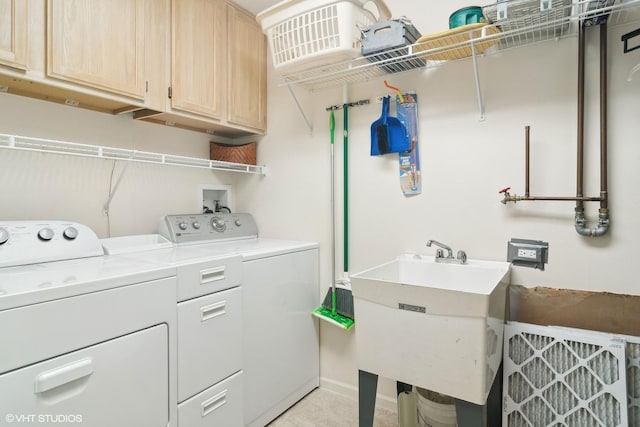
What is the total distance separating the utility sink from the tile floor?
0.73 meters

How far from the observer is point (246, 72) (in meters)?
2.33

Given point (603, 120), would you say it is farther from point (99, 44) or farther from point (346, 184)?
point (99, 44)

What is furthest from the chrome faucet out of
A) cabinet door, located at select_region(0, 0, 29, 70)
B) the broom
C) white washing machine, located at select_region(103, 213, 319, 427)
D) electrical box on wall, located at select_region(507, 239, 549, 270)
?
cabinet door, located at select_region(0, 0, 29, 70)

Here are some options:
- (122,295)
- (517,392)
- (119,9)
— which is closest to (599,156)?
(517,392)

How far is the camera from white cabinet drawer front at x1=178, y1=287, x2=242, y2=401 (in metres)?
1.43

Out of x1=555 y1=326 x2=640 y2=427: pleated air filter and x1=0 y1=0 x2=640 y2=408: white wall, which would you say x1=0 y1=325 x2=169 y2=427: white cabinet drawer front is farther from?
x1=555 y1=326 x2=640 y2=427: pleated air filter

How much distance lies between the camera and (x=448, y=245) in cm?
187

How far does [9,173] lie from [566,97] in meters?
2.59

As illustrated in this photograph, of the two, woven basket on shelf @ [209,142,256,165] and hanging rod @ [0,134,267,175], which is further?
woven basket on shelf @ [209,142,256,165]

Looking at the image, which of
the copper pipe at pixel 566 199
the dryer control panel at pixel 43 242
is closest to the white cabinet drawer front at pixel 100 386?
the dryer control panel at pixel 43 242

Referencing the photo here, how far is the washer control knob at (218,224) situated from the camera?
2.26 meters

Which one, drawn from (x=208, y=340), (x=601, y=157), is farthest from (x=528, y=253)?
(x=208, y=340)

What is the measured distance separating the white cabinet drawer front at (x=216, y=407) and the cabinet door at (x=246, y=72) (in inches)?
60.6

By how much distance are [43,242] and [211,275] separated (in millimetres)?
715
